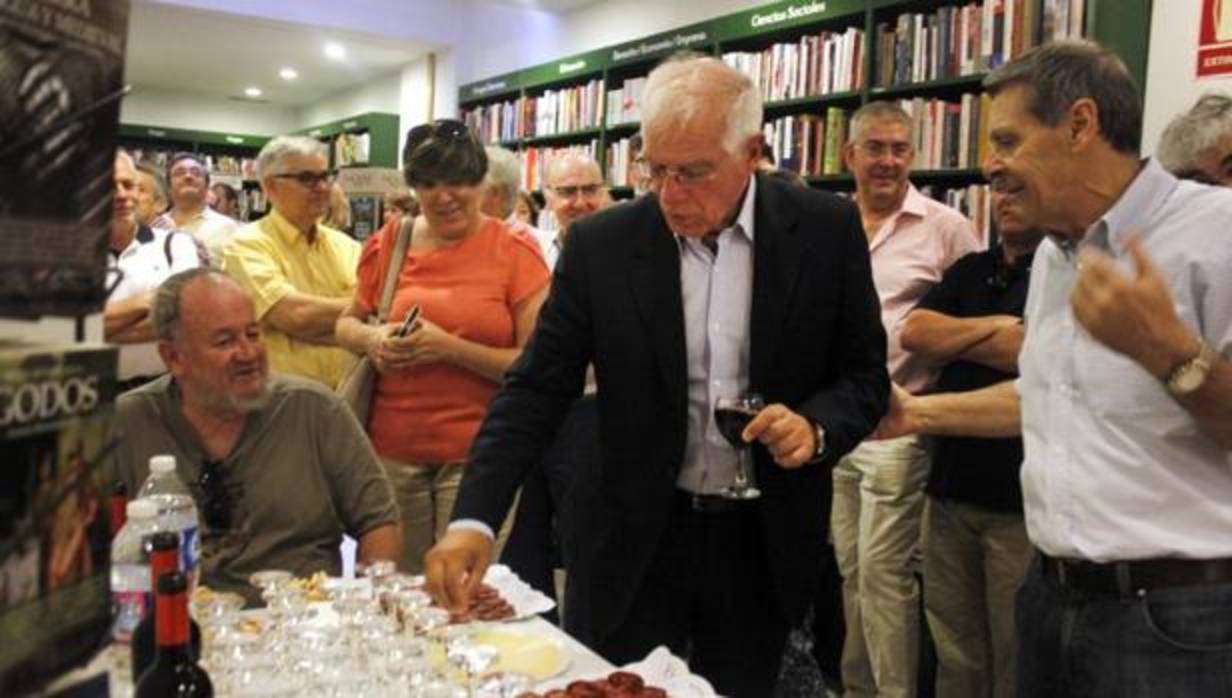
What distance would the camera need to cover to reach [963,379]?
3043 mm

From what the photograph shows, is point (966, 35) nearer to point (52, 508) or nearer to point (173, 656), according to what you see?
point (173, 656)

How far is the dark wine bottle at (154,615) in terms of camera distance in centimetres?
99

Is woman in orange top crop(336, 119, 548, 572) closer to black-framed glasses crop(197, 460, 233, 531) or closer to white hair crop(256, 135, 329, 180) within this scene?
white hair crop(256, 135, 329, 180)

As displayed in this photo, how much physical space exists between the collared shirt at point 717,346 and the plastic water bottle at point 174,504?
0.88 meters

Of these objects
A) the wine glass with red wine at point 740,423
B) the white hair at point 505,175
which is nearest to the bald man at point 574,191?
the white hair at point 505,175

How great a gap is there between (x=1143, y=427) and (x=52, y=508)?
150 cm

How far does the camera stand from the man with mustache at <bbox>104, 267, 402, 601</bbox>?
2166 mm

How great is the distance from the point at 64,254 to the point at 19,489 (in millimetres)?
147

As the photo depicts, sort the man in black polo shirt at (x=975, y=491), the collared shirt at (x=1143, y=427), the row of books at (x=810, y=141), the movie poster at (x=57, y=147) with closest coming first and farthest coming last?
the movie poster at (x=57, y=147)
the collared shirt at (x=1143, y=427)
the man in black polo shirt at (x=975, y=491)
the row of books at (x=810, y=141)

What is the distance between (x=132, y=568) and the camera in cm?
155

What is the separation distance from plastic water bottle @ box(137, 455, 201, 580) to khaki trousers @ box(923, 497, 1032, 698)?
2.09 m

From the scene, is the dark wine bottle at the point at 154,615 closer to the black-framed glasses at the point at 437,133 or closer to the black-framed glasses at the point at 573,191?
the black-framed glasses at the point at 437,133

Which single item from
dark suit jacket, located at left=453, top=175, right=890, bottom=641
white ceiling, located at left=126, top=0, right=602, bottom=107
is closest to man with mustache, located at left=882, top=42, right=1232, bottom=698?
dark suit jacket, located at left=453, top=175, right=890, bottom=641

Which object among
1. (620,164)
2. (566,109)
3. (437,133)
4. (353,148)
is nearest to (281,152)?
(437,133)
